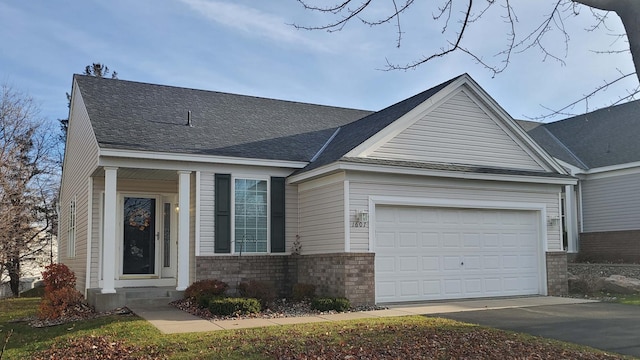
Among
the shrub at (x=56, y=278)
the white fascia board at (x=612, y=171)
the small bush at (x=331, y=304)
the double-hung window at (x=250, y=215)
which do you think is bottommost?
the small bush at (x=331, y=304)

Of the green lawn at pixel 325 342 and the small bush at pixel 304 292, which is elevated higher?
the small bush at pixel 304 292

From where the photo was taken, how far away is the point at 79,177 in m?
17.3

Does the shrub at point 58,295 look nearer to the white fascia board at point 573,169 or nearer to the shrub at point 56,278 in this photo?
the shrub at point 56,278

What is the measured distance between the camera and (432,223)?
46.6ft

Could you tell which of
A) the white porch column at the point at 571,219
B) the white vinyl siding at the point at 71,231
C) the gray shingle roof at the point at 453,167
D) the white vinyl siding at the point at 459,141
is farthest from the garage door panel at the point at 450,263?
the white vinyl siding at the point at 71,231

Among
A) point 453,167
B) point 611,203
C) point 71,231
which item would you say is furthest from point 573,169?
point 71,231

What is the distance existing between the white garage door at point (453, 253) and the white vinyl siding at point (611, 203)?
698 centimetres

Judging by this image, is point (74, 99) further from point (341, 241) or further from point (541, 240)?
point (541, 240)

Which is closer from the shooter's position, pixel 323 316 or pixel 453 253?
pixel 323 316

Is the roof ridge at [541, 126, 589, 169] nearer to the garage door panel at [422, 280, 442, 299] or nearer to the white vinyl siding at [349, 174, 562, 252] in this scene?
the white vinyl siding at [349, 174, 562, 252]

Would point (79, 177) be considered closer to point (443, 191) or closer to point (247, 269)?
point (247, 269)

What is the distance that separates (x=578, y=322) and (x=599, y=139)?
14365mm

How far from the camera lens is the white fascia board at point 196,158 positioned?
1305cm

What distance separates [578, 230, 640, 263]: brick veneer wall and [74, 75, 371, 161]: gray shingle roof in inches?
392
